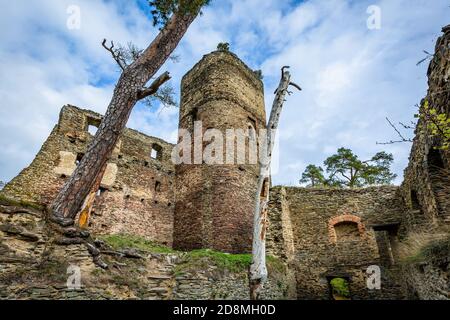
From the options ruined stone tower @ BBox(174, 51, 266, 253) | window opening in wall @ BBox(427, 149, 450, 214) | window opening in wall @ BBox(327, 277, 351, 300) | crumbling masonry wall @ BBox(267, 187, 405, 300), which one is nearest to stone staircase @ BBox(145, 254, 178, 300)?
ruined stone tower @ BBox(174, 51, 266, 253)

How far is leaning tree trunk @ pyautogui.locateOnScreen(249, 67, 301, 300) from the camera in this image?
5.77 m

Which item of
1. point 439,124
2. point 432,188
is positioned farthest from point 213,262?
point 432,188

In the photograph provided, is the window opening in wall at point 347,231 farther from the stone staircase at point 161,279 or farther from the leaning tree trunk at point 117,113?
the leaning tree trunk at point 117,113

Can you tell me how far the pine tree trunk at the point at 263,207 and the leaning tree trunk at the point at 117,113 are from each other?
3017 mm

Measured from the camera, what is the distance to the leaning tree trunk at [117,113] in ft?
18.2

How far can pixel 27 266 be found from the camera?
434 centimetres

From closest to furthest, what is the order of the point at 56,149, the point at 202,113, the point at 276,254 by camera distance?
the point at 276,254
the point at 56,149
the point at 202,113

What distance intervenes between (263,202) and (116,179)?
7650 millimetres

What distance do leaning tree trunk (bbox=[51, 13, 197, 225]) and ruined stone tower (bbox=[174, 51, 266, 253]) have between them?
4232 mm

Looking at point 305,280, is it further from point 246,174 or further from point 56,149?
point 56,149

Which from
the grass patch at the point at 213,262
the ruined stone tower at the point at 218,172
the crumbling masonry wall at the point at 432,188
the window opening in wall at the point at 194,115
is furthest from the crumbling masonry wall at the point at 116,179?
the crumbling masonry wall at the point at 432,188

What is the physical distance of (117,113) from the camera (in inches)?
252
